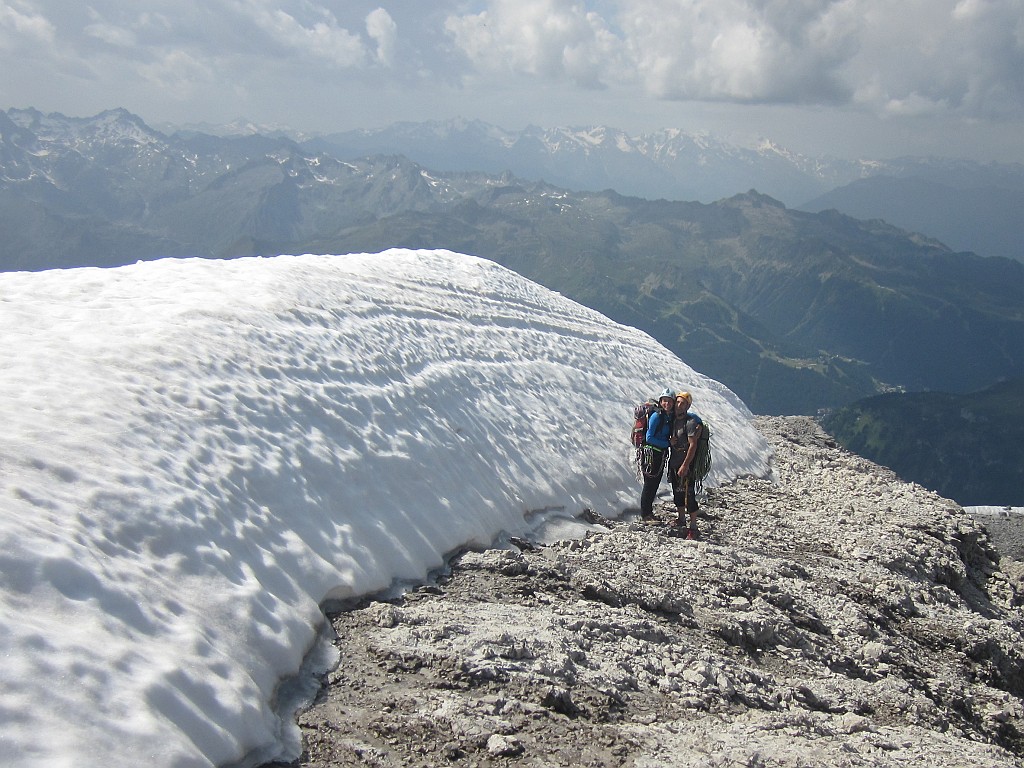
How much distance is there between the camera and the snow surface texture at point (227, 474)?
5824 millimetres

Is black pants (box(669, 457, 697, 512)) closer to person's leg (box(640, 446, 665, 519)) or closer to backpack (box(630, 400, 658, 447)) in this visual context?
person's leg (box(640, 446, 665, 519))

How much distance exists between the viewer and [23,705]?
5.01m

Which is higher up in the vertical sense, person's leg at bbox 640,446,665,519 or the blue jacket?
the blue jacket

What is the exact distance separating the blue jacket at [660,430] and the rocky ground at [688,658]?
170 cm

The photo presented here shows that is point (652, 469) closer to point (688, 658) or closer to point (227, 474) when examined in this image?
point (688, 658)

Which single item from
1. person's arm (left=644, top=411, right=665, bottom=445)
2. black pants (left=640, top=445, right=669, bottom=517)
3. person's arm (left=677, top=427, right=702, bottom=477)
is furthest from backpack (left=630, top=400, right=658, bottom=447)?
person's arm (left=677, top=427, right=702, bottom=477)

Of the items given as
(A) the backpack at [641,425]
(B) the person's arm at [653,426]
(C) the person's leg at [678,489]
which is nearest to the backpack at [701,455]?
(C) the person's leg at [678,489]

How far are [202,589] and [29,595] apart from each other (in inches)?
62.3

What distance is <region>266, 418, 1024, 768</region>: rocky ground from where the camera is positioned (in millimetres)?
6520

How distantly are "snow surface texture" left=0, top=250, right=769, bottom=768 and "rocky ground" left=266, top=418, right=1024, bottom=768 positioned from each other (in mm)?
959

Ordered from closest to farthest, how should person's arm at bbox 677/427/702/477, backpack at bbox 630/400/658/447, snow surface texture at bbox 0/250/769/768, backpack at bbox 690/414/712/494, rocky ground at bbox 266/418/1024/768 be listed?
snow surface texture at bbox 0/250/769/768 < rocky ground at bbox 266/418/1024/768 < person's arm at bbox 677/427/702/477 < backpack at bbox 690/414/712/494 < backpack at bbox 630/400/658/447

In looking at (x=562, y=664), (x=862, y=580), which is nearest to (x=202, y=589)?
(x=562, y=664)

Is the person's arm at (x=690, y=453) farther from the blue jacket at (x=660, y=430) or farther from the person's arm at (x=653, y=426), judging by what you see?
the person's arm at (x=653, y=426)

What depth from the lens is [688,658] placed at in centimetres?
860
